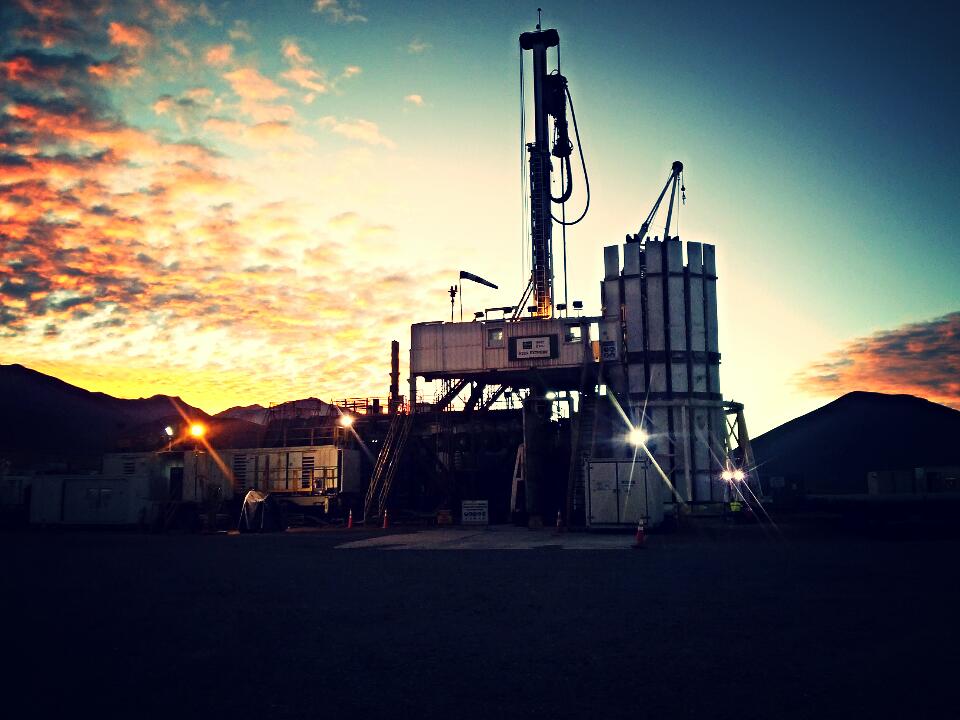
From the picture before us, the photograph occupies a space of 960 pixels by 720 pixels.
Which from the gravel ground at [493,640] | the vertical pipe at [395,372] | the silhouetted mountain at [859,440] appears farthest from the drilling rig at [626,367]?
the silhouetted mountain at [859,440]

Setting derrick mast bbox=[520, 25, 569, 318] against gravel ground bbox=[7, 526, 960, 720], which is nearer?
gravel ground bbox=[7, 526, 960, 720]

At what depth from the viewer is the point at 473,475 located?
45.5 meters

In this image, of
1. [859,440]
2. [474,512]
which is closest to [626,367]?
[474,512]

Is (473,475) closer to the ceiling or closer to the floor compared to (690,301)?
closer to the floor

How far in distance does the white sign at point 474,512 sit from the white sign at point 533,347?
9.25 m

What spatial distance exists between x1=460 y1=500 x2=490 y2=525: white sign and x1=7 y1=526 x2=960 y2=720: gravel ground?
2324cm

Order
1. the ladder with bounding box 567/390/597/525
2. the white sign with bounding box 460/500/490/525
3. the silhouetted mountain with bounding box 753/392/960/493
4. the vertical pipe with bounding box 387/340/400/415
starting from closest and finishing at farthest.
→ the ladder with bounding box 567/390/597/525
the white sign with bounding box 460/500/490/525
the vertical pipe with bounding box 387/340/400/415
the silhouetted mountain with bounding box 753/392/960/493

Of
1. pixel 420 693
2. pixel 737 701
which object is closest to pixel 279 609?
pixel 420 693

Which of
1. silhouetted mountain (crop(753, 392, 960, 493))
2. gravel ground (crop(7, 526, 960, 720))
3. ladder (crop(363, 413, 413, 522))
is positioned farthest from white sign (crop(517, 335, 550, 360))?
silhouetted mountain (crop(753, 392, 960, 493))

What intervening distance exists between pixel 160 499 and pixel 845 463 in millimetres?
135713

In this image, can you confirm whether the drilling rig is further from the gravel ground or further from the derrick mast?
the gravel ground

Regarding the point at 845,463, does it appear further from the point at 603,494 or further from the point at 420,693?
the point at 420,693

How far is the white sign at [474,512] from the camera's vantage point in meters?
41.7

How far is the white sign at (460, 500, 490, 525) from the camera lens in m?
41.7
